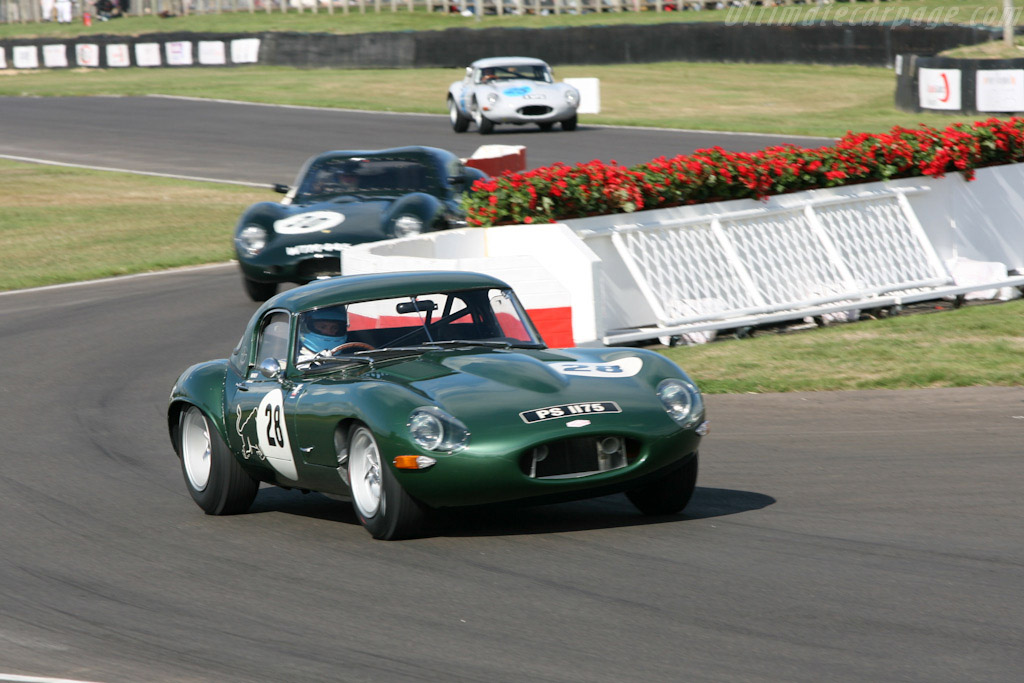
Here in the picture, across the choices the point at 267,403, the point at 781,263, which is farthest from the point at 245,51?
the point at 267,403

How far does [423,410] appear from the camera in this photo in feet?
22.1

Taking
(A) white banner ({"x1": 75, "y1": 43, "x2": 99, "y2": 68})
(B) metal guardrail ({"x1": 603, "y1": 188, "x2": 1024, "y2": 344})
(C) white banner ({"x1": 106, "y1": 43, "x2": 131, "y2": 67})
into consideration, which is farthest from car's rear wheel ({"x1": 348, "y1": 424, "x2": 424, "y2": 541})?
(A) white banner ({"x1": 75, "y1": 43, "x2": 99, "y2": 68})

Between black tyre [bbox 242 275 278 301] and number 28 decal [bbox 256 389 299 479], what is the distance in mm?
8120

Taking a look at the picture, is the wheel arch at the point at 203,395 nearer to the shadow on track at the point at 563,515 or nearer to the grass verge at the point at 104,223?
the shadow on track at the point at 563,515

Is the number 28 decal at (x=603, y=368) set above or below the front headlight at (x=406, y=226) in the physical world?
above

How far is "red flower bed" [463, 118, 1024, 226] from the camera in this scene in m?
13.0

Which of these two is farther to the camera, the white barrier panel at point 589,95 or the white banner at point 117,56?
the white banner at point 117,56

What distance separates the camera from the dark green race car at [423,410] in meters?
6.67

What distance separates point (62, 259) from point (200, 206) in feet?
17.3

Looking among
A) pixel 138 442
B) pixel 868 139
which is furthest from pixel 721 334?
pixel 138 442

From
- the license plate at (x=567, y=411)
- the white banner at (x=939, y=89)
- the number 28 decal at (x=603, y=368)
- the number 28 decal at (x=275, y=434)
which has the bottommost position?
the white banner at (x=939, y=89)

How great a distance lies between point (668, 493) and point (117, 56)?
2144 inches

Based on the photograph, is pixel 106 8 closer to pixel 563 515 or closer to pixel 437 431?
pixel 563 515

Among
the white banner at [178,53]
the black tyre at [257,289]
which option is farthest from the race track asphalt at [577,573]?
the white banner at [178,53]
